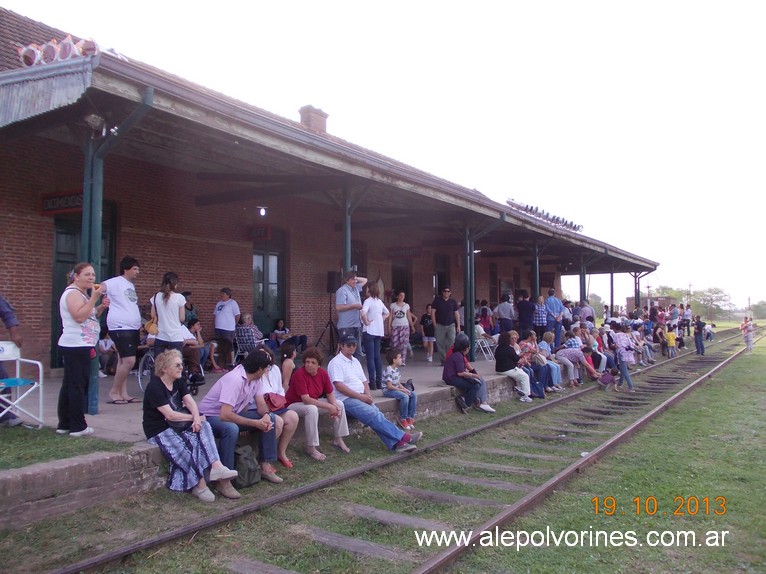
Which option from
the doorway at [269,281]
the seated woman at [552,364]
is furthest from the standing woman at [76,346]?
the seated woman at [552,364]

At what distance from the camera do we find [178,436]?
491 centimetres

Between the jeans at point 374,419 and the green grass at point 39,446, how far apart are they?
2.50 m

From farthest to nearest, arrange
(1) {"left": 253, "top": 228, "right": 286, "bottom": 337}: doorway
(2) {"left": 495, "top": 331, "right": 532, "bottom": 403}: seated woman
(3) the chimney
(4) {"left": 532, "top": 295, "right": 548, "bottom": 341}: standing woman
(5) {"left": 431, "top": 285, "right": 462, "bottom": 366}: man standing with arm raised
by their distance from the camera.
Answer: (3) the chimney → (4) {"left": 532, "top": 295, "right": 548, "bottom": 341}: standing woman → (1) {"left": 253, "top": 228, "right": 286, "bottom": 337}: doorway → (5) {"left": 431, "top": 285, "right": 462, "bottom": 366}: man standing with arm raised → (2) {"left": 495, "top": 331, "right": 532, "bottom": 403}: seated woman

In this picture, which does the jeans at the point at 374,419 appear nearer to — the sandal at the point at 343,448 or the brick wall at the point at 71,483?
the sandal at the point at 343,448

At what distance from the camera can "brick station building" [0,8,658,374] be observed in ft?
18.9

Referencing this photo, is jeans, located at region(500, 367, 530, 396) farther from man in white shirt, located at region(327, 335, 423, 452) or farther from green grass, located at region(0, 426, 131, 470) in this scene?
green grass, located at region(0, 426, 131, 470)

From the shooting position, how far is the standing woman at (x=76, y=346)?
5172 millimetres

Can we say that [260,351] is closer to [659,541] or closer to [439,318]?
[659,541]

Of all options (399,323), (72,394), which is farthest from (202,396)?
(399,323)

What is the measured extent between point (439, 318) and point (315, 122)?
7.97m

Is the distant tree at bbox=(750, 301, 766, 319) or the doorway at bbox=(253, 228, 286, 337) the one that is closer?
the doorway at bbox=(253, 228, 286, 337)

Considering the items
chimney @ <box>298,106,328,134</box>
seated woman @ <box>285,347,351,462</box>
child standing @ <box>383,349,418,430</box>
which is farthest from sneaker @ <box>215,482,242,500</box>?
chimney @ <box>298,106,328,134</box>

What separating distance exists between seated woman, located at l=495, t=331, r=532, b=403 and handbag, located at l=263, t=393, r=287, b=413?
5792mm

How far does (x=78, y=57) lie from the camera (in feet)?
16.5
